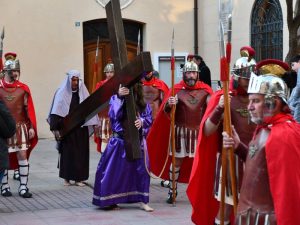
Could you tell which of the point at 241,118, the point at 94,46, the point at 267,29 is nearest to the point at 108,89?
the point at 241,118

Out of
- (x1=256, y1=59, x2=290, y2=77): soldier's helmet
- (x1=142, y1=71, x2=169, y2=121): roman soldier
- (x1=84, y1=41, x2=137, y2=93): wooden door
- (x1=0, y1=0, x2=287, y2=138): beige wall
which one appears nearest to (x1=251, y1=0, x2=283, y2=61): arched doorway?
(x1=0, y1=0, x2=287, y2=138): beige wall

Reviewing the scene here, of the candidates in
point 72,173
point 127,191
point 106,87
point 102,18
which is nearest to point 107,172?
point 127,191

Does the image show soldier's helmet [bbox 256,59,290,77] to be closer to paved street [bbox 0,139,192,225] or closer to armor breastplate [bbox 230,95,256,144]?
armor breastplate [bbox 230,95,256,144]

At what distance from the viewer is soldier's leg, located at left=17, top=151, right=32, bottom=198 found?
923cm

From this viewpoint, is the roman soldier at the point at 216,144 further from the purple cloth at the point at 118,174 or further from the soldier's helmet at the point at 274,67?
the purple cloth at the point at 118,174

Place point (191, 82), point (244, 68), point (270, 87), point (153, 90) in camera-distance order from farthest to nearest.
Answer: point (153, 90), point (191, 82), point (244, 68), point (270, 87)

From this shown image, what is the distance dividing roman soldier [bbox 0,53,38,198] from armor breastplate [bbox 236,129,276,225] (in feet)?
17.5

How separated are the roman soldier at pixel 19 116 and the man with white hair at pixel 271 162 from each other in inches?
208

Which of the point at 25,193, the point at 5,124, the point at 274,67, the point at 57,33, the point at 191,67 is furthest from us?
the point at 57,33

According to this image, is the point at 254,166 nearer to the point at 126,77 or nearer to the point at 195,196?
the point at 195,196

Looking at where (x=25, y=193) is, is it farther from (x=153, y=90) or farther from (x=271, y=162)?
(x=271, y=162)

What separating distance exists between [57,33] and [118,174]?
901 centimetres

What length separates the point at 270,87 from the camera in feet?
14.1

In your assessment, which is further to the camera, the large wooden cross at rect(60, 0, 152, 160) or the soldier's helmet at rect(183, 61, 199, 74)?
the soldier's helmet at rect(183, 61, 199, 74)
